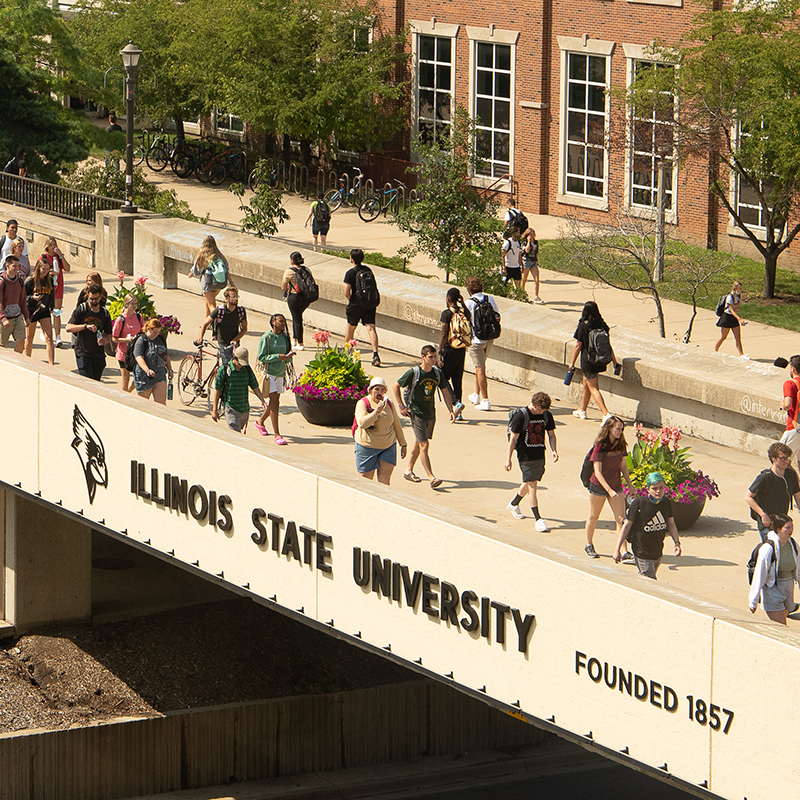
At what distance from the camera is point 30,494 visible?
1641 centimetres

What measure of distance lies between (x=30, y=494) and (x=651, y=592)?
8.65m

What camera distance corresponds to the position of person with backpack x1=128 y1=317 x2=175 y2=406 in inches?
639

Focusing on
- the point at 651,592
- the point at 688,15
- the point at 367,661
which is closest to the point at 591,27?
the point at 688,15

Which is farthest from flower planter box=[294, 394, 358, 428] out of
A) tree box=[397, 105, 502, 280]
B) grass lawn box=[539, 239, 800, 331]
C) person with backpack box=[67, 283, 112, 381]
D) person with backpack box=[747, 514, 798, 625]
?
grass lawn box=[539, 239, 800, 331]

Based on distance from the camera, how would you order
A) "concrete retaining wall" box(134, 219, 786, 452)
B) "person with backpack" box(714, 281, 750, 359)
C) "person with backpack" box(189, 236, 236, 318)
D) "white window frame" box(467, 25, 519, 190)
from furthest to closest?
"white window frame" box(467, 25, 519, 190) < "person with backpack" box(714, 281, 750, 359) < "person with backpack" box(189, 236, 236, 318) < "concrete retaining wall" box(134, 219, 786, 452)

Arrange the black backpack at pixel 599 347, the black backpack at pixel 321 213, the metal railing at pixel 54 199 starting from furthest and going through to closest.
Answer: the black backpack at pixel 321 213 < the metal railing at pixel 54 199 < the black backpack at pixel 599 347

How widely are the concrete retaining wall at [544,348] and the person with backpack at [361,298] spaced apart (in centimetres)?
62

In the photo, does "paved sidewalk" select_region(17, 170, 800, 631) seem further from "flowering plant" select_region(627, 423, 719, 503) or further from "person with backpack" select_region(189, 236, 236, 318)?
"person with backpack" select_region(189, 236, 236, 318)

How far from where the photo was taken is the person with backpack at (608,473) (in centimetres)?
1293

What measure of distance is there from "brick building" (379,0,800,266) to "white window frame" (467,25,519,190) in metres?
0.02

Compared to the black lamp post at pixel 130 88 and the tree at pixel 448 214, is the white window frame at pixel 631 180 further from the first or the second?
the black lamp post at pixel 130 88

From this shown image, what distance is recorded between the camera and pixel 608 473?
13039 millimetres

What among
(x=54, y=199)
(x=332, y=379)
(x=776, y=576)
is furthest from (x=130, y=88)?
(x=776, y=576)

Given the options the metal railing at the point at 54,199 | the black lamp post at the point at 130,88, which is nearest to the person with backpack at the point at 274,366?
the black lamp post at the point at 130,88
